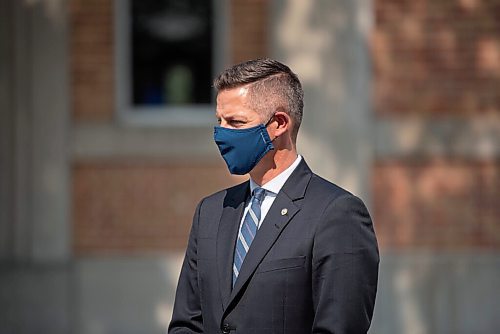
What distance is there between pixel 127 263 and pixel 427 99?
294cm

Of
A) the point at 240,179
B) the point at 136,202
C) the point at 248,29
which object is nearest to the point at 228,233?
the point at 240,179

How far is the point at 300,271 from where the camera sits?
3.20 m

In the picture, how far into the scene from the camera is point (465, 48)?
827cm

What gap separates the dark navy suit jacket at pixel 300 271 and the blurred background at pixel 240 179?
15.6 feet

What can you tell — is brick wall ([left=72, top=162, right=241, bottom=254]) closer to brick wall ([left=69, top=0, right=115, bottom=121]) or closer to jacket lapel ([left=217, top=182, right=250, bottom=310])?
brick wall ([left=69, top=0, right=115, bottom=121])

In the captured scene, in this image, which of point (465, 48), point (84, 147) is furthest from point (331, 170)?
point (84, 147)

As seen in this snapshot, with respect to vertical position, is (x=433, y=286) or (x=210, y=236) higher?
(x=210, y=236)

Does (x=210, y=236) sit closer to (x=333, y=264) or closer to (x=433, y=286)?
(x=333, y=264)

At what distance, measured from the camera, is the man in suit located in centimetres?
318

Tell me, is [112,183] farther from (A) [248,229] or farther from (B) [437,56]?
(A) [248,229]

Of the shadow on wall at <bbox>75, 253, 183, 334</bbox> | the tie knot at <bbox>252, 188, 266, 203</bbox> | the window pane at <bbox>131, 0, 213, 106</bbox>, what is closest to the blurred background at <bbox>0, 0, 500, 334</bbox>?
the shadow on wall at <bbox>75, 253, 183, 334</bbox>

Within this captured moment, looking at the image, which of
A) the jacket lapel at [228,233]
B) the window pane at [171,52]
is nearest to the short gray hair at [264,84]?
the jacket lapel at [228,233]

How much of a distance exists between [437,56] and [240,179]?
6.62ft

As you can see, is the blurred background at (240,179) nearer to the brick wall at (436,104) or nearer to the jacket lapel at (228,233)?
the brick wall at (436,104)
